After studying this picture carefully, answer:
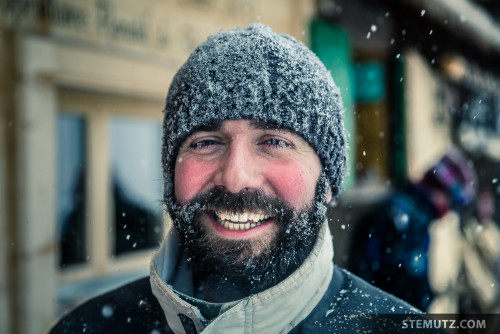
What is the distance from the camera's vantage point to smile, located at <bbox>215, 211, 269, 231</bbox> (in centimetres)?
94

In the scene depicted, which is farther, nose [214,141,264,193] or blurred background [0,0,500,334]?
blurred background [0,0,500,334]

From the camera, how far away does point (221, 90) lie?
0.98 m

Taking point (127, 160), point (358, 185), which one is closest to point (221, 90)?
point (127, 160)

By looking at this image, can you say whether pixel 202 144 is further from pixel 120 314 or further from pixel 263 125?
pixel 120 314

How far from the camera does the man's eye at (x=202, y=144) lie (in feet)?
3.28

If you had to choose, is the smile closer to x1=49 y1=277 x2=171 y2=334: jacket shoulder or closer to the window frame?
x1=49 y1=277 x2=171 y2=334: jacket shoulder

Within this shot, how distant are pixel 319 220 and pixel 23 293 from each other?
6.56 feet

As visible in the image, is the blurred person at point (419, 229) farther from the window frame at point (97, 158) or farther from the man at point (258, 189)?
the window frame at point (97, 158)

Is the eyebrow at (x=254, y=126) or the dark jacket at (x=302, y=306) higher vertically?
the eyebrow at (x=254, y=126)

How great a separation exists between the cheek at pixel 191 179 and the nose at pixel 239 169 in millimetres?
36

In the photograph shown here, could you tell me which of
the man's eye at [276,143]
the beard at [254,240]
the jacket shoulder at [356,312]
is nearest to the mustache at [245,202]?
the beard at [254,240]

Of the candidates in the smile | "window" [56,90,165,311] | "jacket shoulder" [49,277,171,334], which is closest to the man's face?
the smile

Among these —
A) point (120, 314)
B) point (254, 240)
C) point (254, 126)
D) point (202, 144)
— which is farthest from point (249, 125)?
point (120, 314)

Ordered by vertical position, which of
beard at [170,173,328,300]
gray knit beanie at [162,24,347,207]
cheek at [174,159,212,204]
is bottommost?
beard at [170,173,328,300]
